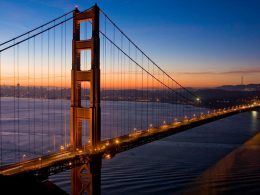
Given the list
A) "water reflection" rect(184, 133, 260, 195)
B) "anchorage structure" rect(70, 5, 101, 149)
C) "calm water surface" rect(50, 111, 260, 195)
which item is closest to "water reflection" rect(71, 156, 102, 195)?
"anchorage structure" rect(70, 5, 101, 149)

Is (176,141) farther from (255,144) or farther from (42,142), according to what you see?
(42,142)

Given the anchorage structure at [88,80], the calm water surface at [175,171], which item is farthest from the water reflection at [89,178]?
the calm water surface at [175,171]

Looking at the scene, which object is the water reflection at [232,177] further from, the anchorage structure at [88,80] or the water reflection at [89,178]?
the anchorage structure at [88,80]

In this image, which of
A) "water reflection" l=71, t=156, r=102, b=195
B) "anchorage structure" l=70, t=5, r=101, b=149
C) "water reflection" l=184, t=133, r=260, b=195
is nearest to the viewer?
"water reflection" l=71, t=156, r=102, b=195

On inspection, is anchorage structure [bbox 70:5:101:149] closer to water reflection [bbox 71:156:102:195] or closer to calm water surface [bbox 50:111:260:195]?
water reflection [bbox 71:156:102:195]

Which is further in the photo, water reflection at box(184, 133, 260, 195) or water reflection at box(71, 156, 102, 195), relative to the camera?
water reflection at box(184, 133, 260, 195)

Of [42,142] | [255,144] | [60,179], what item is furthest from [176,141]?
[60,179]

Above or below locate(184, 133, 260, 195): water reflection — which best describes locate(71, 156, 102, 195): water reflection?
above
